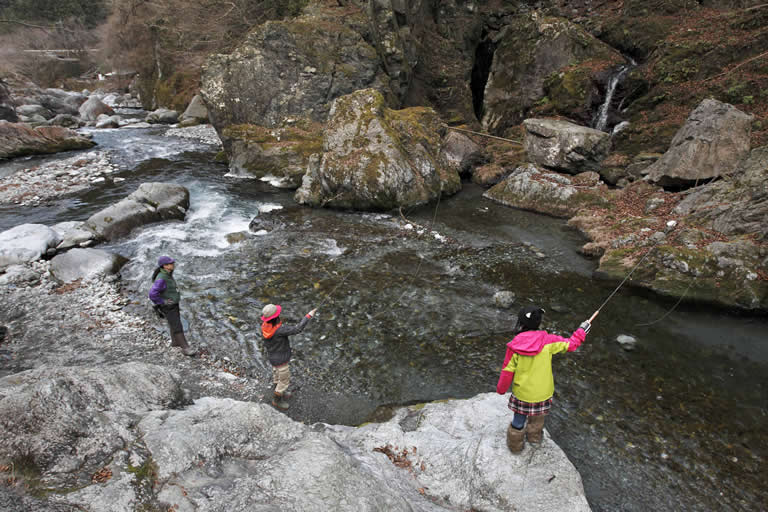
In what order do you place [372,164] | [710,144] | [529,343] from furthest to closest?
[372,164] → [710,144] → [529,343]

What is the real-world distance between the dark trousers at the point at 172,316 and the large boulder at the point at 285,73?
18343mm

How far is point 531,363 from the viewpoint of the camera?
4762mm

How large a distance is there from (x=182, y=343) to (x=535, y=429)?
7108 millimetres

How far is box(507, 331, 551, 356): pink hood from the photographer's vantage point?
4.66 m

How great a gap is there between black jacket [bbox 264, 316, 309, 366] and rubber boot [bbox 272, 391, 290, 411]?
65 centimetres

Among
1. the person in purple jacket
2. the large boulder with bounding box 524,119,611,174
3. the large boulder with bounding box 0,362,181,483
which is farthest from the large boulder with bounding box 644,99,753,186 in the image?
the large boulder with bounding box 0,362,181,483

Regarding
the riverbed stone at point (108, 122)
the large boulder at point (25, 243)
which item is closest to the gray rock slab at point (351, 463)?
the large boulder at point (25, 243)

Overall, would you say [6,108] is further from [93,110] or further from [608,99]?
[608,99]

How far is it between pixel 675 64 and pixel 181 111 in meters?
44.5

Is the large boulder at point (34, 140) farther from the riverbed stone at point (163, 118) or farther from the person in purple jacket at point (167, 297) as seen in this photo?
the person in purple jacket at point (167, 297)

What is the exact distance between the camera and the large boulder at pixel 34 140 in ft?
82.6

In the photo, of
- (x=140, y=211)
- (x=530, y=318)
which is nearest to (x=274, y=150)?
(x=140, y=211)

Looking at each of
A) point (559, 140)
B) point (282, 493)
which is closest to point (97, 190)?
point (282, 493)

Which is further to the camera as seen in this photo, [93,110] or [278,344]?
[93,110]
